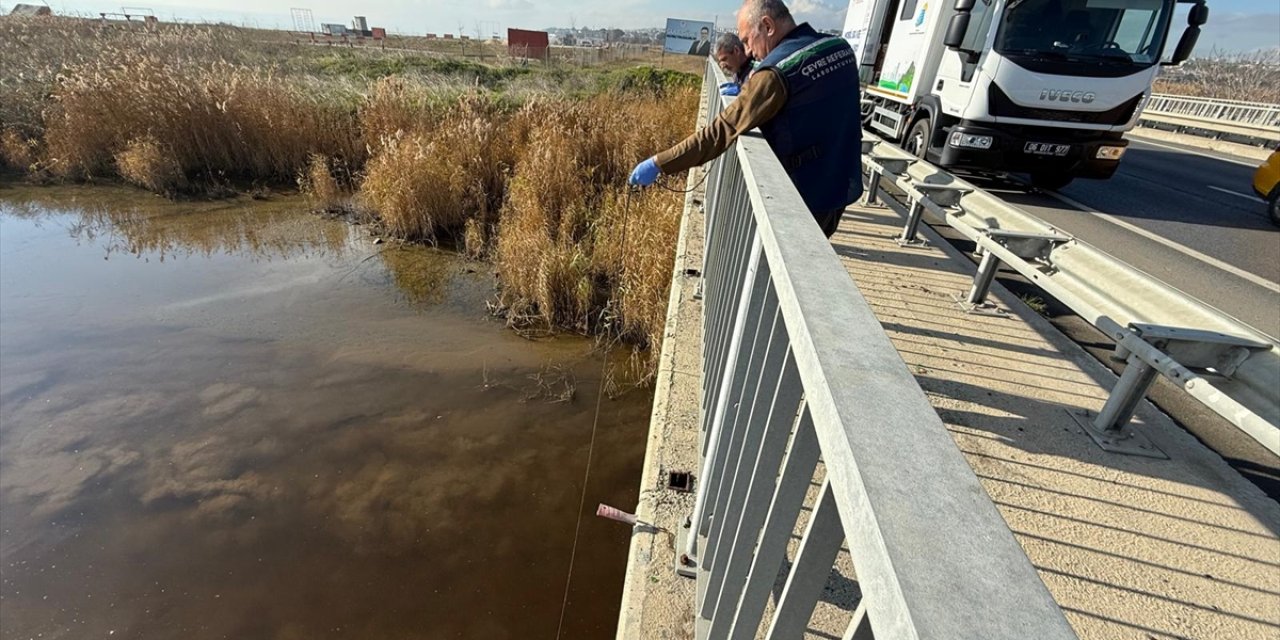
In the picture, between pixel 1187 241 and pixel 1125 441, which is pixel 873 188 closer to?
pixel 1187 241

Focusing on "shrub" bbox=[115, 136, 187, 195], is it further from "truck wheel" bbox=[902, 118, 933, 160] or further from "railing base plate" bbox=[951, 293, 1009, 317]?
"truck wheel" bbox=[902, 118, 933, 160]

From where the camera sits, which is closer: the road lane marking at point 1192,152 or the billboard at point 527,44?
the road lane marking at point 1192,152

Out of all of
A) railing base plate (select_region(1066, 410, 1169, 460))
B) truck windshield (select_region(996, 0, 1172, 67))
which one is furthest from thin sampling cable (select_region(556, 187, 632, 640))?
truck windshield (select_region(996, 0, 1172, 67))

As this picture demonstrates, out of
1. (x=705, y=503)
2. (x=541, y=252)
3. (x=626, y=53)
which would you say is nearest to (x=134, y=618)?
(x=705, y=503)

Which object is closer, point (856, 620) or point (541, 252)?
point (856, 620)

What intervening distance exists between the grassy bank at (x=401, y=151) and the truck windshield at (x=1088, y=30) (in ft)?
16.2

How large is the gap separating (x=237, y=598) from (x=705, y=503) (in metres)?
3.20

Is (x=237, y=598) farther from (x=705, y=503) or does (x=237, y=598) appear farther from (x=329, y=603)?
(x=705, y=503)

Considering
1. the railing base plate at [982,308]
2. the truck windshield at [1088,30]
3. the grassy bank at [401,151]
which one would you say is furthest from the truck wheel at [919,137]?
the railing base plate at [982,308]

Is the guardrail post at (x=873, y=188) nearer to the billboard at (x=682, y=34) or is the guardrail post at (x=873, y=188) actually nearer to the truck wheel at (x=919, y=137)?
the truck wheel at (x=919, y=137)

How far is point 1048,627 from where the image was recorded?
17.6 inches

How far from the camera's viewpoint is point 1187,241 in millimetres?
6980

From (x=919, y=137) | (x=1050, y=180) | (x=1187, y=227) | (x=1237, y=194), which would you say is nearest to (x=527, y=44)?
(x=919, y=137)

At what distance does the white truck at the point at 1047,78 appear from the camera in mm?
6746
